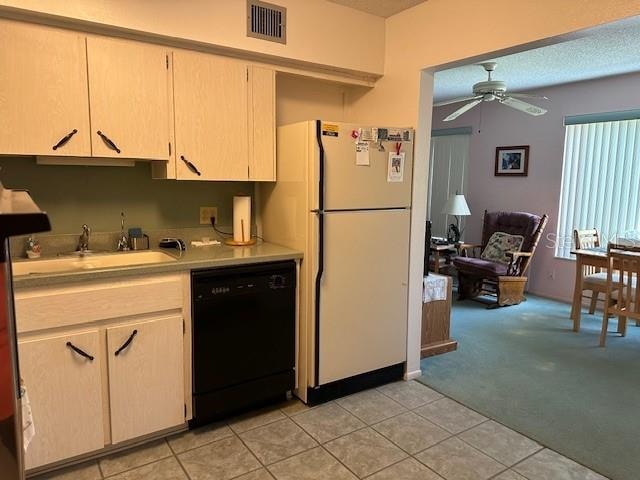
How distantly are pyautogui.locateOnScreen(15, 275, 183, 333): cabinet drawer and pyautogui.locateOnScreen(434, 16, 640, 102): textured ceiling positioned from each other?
3.10m

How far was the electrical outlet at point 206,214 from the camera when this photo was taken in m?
2.94

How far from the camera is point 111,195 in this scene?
8.61 feet

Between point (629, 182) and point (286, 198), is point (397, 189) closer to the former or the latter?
point (286, 198)

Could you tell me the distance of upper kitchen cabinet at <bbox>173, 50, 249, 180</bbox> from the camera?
243 centimetres

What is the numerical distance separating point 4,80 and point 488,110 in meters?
5.33

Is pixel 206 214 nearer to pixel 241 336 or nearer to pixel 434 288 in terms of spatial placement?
pixel 241 336

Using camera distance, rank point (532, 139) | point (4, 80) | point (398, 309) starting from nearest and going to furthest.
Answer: point (4, 80)
point (398, 309)
point (532, 139)

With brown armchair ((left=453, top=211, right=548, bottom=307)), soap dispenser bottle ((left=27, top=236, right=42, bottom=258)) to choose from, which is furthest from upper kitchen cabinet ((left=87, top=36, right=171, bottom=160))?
brown armchair ((left=453, top=211, right=548, bottom=307))

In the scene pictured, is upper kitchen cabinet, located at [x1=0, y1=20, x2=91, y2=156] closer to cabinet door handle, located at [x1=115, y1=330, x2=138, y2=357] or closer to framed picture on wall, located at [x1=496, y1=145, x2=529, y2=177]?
cabinet door handle, located at [x1=115, y1=330, x2=138, y2=357]

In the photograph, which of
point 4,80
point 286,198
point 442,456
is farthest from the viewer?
point 286,198

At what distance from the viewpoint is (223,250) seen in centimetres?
263

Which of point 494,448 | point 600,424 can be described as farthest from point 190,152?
point 600,424

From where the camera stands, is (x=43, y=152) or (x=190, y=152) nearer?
(x=43, y=152)

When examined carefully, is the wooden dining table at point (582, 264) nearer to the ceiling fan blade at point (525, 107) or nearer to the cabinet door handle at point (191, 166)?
the ceiling fan blade at point (525, 107)
